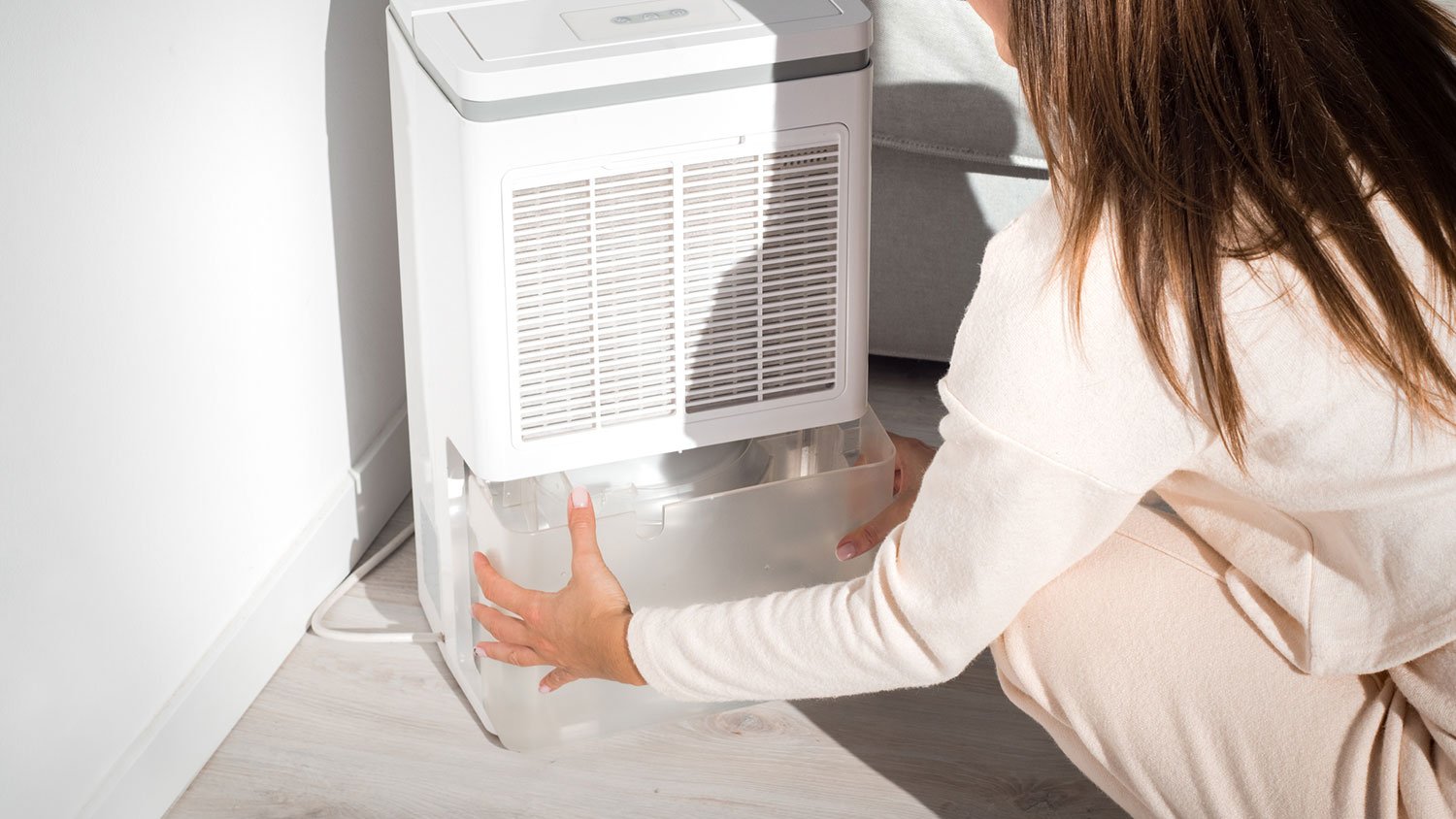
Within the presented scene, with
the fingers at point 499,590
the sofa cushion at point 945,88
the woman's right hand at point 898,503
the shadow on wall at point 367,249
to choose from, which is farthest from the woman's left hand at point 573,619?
the sofa cushion at point 945,88

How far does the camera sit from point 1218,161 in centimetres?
69

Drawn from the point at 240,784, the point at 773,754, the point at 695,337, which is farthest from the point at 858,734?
the point at 240,784

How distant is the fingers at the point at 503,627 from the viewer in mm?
1027

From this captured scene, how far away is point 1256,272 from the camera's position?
2.28ft

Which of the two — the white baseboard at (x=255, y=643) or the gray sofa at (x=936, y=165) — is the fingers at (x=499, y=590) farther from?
the gray sofa at (x=936, y=165)

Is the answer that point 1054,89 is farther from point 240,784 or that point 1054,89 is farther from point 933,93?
point 240,784

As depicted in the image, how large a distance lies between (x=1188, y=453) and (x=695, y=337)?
1.27ft

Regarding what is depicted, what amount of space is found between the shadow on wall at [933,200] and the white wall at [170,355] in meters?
0.51

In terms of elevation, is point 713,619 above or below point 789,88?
below

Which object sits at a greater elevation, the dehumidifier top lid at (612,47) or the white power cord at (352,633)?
the dehumidifier top lid at (612,47)

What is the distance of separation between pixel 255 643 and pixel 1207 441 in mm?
812

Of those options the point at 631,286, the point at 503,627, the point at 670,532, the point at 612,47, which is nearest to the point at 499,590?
the point at 503,627

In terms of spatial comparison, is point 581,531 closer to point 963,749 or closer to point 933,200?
point 963,749

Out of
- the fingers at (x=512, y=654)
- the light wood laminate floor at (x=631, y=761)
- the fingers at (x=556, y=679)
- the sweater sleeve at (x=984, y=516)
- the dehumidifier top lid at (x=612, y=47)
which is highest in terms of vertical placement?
the dehumidifier top lid at (x=612, y=47)
